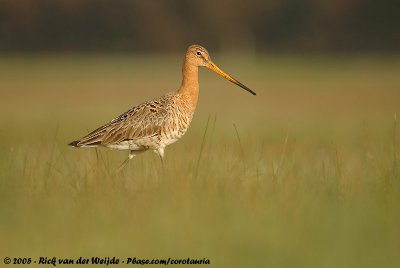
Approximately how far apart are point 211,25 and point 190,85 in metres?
56.5

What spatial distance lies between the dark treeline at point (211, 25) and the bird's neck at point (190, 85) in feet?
179

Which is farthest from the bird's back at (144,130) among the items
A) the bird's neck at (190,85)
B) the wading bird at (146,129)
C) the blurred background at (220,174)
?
the bird's neck at (190,85)

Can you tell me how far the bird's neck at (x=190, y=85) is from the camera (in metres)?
10.3

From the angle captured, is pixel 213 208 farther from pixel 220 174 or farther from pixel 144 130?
pixel 144 130

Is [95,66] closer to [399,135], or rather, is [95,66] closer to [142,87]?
[142,87]

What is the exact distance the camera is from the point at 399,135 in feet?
48.1

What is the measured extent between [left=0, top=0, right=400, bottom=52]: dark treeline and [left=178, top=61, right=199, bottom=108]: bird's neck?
5465 cm

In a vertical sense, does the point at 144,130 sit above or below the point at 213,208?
above

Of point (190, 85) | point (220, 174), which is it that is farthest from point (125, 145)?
point (220, 174)

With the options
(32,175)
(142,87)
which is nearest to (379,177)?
(32,175)

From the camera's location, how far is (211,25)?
218 feet

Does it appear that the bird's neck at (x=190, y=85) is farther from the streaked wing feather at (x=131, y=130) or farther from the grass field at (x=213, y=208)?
the grass field at (x=213, y=208)

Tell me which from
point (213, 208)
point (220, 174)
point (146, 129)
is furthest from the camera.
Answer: point (146, 129)

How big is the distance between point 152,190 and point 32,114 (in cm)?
1387
